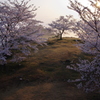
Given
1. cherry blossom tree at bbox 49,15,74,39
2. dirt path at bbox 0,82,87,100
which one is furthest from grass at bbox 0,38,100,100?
cherry blossom tree at bbox 49,15,74,39

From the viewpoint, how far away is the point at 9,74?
11266 millimetres

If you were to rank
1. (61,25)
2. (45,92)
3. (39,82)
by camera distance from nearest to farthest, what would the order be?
(45,92)
(39,82)
(61,25)

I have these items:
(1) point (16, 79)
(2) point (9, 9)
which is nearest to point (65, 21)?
(2) point (9, 9)

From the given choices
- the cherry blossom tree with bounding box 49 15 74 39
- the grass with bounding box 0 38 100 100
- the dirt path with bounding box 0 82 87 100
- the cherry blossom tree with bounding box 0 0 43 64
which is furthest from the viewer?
the cherry blossom tree with bounding box 49 15 74 39

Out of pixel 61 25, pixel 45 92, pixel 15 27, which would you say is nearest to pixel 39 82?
pixel 45 92

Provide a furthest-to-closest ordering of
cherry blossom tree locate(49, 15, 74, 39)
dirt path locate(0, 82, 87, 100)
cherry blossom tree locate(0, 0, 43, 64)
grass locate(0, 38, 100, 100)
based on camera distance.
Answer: cherry blossom tree locate(49, 15, 74, 39) → cherry blossom tree locate(0, 0, 43, 64) → grass locate(0, 38, 100, 100) → dirt path locate(0, 82, 87, 100)

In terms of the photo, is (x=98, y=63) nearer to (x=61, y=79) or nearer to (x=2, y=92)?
(x=61, y=79)

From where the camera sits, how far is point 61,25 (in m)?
34.2

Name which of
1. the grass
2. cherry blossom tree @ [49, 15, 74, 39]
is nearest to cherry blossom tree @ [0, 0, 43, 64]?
the grass

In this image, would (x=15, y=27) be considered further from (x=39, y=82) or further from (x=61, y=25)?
(x=61, y=25)

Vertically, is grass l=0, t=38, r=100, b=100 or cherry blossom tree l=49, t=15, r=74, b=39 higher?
cherry blossom tree l=49, t=15, r=74, b=39

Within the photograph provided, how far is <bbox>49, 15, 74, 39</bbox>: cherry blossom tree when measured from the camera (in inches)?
1341

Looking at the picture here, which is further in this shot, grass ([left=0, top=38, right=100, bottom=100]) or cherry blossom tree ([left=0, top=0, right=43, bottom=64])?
cherry blossom tree ([left=0, top=0, right=43, bottom=64])

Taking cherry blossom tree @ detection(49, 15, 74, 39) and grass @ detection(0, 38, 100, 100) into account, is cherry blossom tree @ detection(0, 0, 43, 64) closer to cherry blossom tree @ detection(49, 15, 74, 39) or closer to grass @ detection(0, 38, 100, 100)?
grass @ detection(0, 38, 100, 100)
